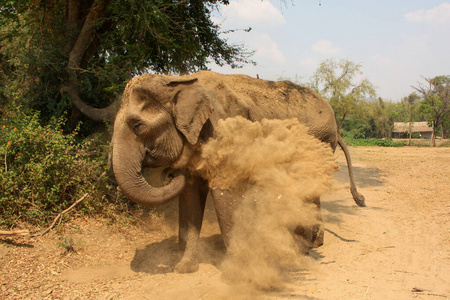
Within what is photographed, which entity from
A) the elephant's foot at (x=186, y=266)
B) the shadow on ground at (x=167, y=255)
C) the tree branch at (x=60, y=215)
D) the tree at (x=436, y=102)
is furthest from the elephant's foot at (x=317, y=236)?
Result: the tree at (x=436, y=102)

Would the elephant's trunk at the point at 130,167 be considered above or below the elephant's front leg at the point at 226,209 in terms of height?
above

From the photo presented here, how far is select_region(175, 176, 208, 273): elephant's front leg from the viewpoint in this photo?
600cm

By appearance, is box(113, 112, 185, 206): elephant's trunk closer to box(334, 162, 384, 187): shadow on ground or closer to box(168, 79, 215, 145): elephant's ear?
box(168, 79, 215, 145): elephant's ear

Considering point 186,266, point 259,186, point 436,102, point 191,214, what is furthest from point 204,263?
point 436,102

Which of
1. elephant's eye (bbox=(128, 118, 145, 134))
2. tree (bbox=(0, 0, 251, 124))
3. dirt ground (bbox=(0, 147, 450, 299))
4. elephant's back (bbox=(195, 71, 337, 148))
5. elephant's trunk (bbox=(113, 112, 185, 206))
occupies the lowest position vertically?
dirt ground (bbox=(0, 147, 450, 299))

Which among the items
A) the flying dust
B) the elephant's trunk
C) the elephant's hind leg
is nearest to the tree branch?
the elephant's trunk

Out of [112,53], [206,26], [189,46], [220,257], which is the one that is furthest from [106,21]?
[220,257]

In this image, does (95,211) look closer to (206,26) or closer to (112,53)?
(112,53)

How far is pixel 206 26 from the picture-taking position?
10.5m

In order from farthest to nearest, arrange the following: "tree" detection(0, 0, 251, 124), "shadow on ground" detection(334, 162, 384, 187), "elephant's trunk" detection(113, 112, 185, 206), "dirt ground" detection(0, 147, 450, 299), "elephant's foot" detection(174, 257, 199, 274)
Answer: "shadow on ground" detection(334, 162, 384, 187) → "tree" detection(0, 0, 251, 124) → "elephant's foot" detection(174, 257, 199, 274) → "dirt ground" detection(0, 147, 450, 299) → "elephant's trunk" detection(113, 112, 185, 206)

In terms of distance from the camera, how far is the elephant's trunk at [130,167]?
4715 millimetres

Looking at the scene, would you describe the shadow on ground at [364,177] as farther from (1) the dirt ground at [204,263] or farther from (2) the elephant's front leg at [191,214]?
(2) the elephant's front leg at [191,214]

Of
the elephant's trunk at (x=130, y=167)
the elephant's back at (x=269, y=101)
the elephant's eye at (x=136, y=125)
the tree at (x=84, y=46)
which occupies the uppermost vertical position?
the tree at (x=84, y=46)

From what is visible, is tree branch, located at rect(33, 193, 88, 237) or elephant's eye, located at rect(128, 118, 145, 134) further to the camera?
tree branch, located at rect(33, 193, 88, 237)
